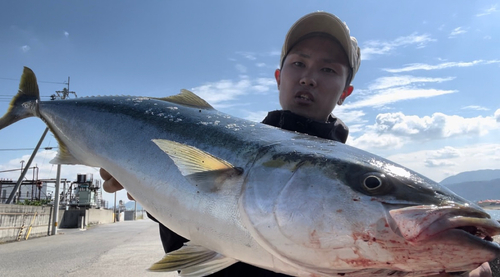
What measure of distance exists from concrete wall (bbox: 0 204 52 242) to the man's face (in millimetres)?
19366

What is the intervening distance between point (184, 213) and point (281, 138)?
0.70 m

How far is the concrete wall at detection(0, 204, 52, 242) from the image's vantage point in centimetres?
1731

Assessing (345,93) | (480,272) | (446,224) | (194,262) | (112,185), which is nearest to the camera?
(446,224)

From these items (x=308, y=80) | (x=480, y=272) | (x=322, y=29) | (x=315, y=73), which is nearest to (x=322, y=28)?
(x=322, y=29)

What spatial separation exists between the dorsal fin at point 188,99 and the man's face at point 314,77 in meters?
0.82

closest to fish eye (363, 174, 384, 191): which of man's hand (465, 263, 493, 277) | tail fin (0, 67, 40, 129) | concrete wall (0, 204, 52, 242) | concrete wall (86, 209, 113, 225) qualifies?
man's hand (465, 263, 493, 277)

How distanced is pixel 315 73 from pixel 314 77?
48 millimetres

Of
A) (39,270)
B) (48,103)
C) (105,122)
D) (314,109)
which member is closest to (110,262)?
(39,270)

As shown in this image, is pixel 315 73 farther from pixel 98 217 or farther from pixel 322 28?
pixel 98 217

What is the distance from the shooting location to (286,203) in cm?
152

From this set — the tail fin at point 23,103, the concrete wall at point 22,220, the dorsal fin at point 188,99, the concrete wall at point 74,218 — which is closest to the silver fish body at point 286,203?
the dorsal fin at point 188,99

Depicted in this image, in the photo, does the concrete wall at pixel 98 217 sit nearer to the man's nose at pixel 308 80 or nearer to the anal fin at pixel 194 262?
the man's nose at pixel 308 80

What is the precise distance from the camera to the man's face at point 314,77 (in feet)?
9.73

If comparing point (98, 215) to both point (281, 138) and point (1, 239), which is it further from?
point (281, 138)
